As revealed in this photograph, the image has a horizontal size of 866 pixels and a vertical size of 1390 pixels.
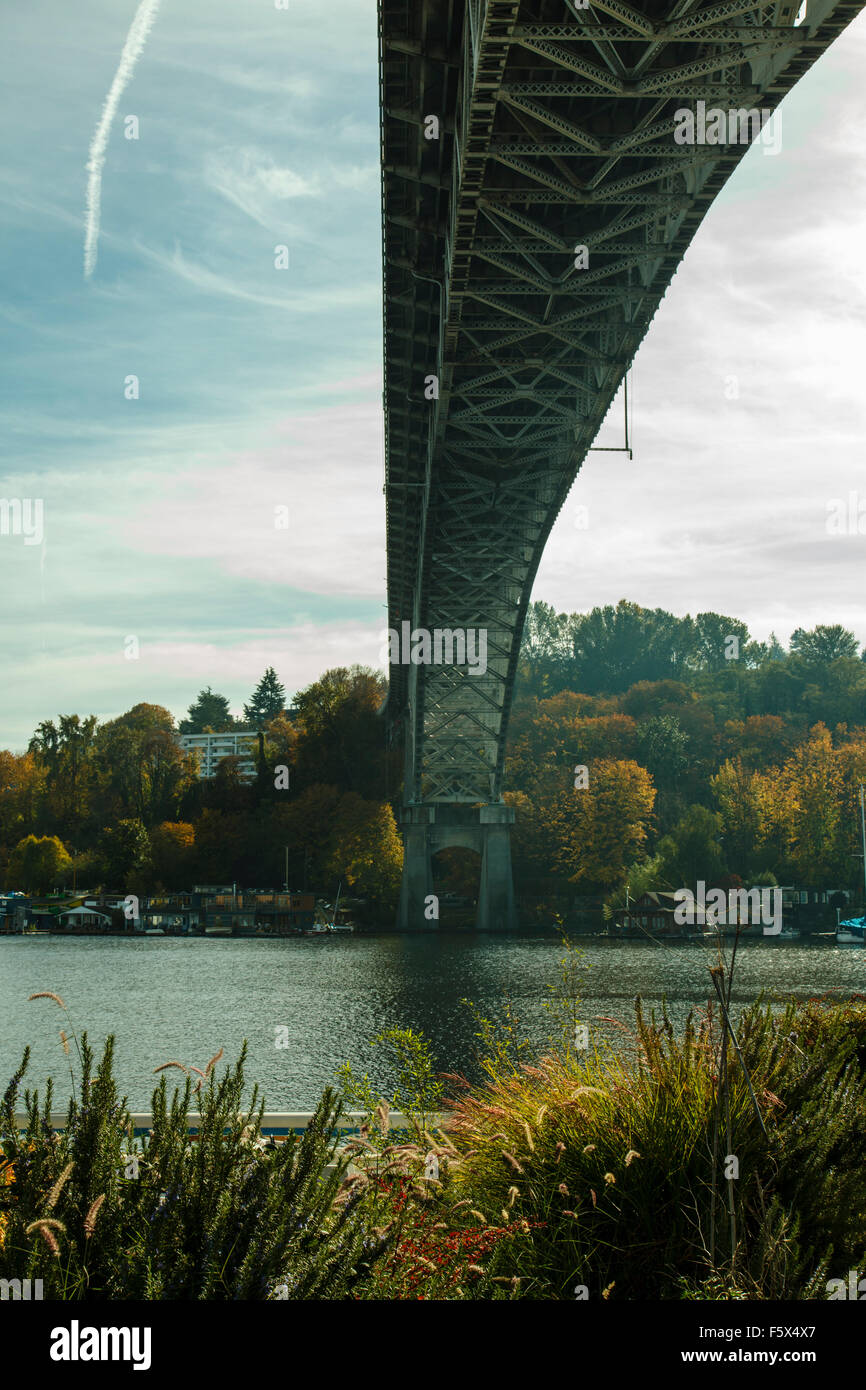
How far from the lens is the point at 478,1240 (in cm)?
348

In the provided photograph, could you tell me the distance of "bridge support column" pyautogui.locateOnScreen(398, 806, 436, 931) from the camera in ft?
211

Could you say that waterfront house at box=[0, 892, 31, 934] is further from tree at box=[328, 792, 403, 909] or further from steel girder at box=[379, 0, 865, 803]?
steel girder at box=[379, 0, 865, 803]

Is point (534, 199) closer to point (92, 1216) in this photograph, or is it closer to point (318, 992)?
point (92, 1216)

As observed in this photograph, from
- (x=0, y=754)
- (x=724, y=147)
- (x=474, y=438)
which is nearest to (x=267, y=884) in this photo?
(x=0, y=754)

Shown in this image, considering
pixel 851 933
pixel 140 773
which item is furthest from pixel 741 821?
pixel 140 773

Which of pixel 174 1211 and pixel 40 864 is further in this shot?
pixel 40 864

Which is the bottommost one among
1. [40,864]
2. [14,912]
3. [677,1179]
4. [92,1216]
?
[14,912]

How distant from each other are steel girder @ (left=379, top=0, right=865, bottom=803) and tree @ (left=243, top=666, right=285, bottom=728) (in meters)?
99.3

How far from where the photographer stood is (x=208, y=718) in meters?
176

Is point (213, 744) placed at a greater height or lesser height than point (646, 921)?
greater

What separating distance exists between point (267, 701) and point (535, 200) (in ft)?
390

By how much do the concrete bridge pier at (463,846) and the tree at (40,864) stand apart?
124ft

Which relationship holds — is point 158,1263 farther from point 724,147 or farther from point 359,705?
point 359,705
